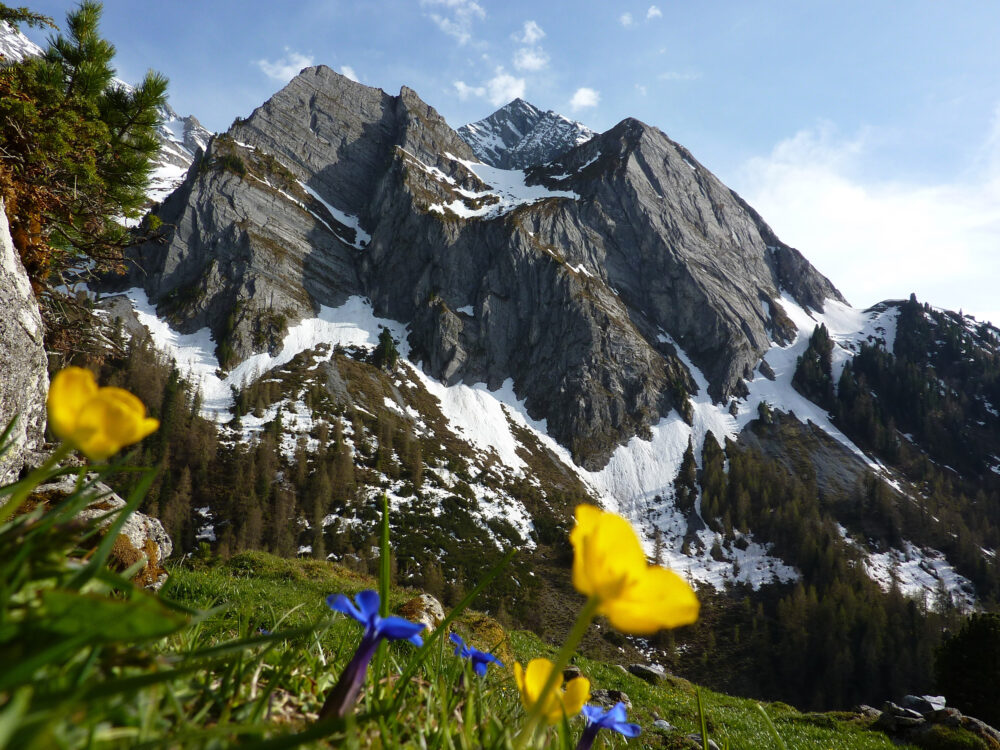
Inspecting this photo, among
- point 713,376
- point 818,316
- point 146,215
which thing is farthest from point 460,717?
point 818,316

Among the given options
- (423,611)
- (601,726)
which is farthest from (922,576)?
(601,726)

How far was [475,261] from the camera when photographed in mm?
101312

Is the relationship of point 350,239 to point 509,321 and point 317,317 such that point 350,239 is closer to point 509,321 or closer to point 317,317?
point 317,317

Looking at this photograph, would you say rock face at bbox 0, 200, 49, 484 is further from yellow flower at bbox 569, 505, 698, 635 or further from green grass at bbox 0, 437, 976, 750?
yellow flower at bbox 569, 505, 698, 635

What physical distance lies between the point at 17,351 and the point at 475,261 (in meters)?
99.4

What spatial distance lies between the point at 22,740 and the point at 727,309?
117549 mm

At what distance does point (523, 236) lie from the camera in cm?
9975

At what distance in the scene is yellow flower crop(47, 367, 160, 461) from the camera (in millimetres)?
733

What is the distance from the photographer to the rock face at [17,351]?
186 inches

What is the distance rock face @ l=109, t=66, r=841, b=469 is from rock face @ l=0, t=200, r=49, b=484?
272 feet

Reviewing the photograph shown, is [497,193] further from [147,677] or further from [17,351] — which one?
[147,677]

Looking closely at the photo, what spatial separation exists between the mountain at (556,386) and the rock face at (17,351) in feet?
174

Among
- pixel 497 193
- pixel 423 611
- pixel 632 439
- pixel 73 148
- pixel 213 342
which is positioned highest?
pixel 497 193

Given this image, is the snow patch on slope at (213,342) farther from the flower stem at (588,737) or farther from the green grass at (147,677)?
the flower stem at (588,737)
